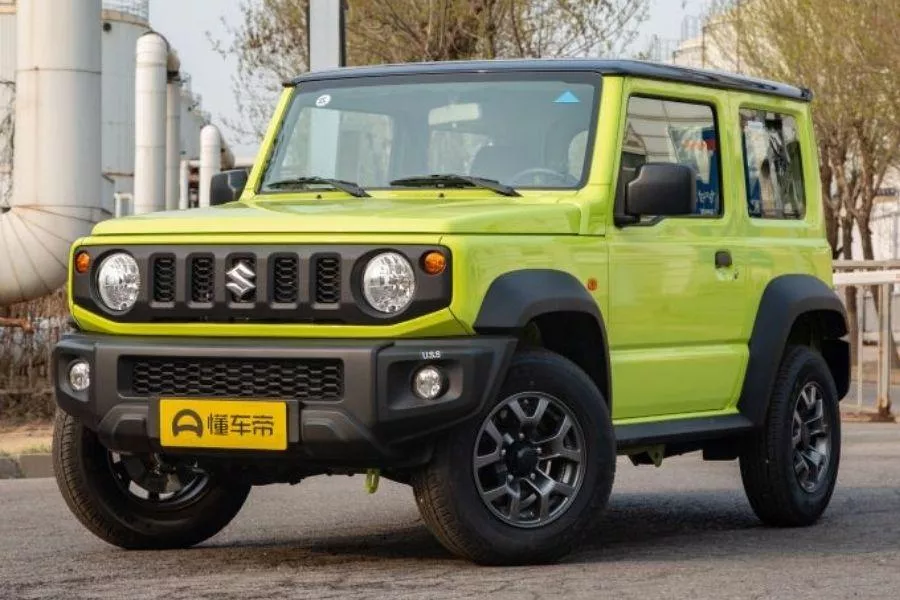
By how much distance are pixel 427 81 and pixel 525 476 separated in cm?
202

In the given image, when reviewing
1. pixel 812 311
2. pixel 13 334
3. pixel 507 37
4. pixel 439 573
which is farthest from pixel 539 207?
pixel 507 37

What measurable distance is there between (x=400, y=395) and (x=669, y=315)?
5.71 ft

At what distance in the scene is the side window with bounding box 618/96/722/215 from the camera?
29.1 feet

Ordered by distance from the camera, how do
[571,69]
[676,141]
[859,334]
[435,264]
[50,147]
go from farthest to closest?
1. [859,334]
2. [50,147]
3. [676,141]
4. [571,69]
5. [435,264]

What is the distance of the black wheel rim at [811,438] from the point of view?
994cm

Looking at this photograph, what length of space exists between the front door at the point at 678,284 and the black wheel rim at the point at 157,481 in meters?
1.78

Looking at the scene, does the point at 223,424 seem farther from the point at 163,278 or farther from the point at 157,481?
the point at 157,481

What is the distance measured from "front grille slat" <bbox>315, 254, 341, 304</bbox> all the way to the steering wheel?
48.6 inches

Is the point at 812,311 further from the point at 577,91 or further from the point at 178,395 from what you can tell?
the point at 178,395

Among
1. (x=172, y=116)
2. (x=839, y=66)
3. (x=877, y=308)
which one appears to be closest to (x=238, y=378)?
(x=877, y=308)

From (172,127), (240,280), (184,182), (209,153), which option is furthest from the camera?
(184,182)

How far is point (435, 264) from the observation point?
7.54m

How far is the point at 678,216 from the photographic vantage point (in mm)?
9023

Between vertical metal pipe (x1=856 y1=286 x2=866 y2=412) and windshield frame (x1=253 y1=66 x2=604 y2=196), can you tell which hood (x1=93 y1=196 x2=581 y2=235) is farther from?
vertical metal pipe (x1=856 y1=286 x2=866 y2=412)
